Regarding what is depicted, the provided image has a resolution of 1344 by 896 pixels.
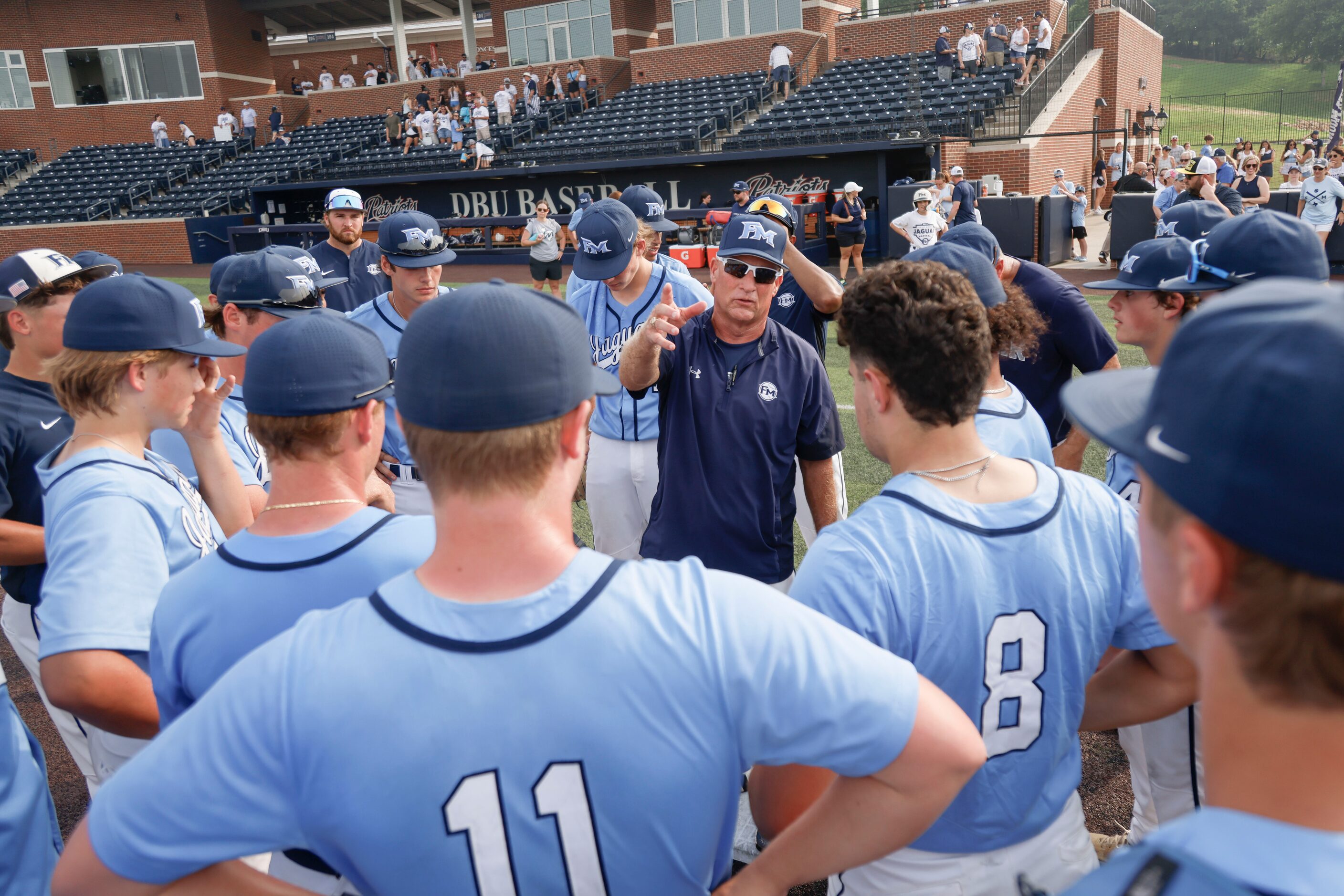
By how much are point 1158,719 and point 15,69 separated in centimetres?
4690

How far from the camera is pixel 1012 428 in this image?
2.81m

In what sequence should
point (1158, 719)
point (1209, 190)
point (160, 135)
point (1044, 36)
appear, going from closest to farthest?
point (1158, 719) → point (1209, 190) → point (1044, 36) → point (160, 135)

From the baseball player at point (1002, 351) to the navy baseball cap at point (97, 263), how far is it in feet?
10.6

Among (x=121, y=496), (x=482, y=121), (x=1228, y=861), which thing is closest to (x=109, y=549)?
(x=121, y=496)

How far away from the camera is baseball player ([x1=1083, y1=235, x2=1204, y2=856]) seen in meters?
2.67

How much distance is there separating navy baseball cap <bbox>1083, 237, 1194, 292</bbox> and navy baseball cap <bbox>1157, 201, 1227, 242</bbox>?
86cm

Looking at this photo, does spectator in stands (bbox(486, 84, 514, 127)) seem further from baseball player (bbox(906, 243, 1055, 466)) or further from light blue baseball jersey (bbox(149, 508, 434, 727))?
light blue baseball jersey (bbox(149, 508, 434, 727))

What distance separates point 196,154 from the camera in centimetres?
3431

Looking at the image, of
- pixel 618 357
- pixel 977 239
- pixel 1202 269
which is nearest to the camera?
pixel 1202 269

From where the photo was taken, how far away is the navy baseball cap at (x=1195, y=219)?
13.9 feet

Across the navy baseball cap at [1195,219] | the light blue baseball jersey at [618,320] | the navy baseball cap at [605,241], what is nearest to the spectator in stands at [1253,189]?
the navy baseball cap at [1195,219]

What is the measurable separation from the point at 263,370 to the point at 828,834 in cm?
140

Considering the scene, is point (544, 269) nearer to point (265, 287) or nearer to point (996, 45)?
point (265, 287)

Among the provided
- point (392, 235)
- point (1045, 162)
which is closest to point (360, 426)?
point (392, 235)
